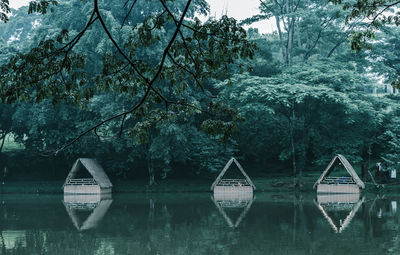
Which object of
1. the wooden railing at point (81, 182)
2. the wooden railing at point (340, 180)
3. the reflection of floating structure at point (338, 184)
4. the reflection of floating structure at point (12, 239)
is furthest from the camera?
the wooden railing at point (81, 182)

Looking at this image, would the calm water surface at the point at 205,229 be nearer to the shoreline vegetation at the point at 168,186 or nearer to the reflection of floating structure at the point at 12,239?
the reflection of floating structure at the point at 12,239

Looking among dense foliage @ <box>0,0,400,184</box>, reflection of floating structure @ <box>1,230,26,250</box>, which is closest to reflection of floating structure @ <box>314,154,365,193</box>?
dense foliage @ <box>0,0,400,184</box>

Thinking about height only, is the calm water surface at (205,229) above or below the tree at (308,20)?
below

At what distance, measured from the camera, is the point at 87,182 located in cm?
3294

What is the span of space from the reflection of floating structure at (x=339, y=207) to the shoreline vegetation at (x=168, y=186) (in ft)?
14.3

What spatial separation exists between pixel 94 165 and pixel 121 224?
1625 cm

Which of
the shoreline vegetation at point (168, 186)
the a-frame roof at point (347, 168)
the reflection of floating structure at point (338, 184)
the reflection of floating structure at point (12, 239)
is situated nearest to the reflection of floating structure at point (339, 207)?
the reflection of floating structure at point (338, 184)

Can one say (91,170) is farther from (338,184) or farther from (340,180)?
(340,180)

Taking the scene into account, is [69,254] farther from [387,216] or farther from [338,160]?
[338,160]

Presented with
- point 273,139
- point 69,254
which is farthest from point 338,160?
point 69,254

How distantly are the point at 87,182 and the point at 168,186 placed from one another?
5.58 metres

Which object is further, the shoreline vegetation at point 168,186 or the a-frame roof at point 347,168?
the shoreline vegetation at point 168,186

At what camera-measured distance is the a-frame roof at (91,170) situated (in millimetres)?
31578

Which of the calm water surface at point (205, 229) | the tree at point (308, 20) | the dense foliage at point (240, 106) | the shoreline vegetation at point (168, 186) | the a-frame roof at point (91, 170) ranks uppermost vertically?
the tree at point (308, 20)
